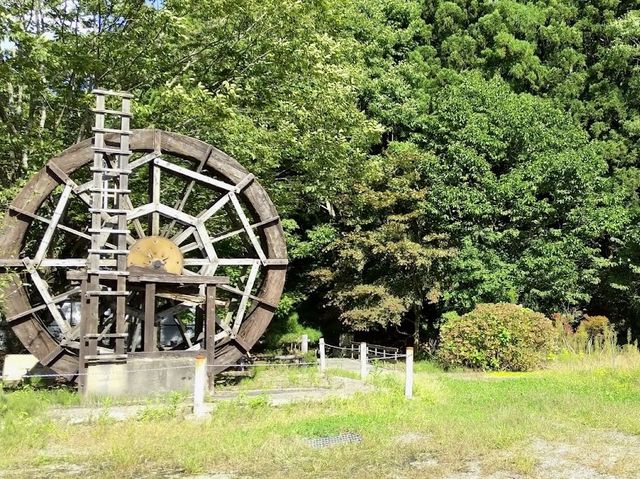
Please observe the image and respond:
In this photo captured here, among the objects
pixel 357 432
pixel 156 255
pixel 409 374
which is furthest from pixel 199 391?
pixel 156 255

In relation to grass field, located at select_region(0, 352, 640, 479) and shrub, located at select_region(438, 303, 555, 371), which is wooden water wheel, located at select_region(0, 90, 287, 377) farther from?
shrub, located at select_region(438, 303, 555, 371)

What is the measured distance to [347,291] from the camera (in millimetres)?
18172

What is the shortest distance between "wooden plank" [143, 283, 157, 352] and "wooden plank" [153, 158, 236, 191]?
2.24 metres

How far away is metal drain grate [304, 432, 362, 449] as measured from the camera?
23.0 ft

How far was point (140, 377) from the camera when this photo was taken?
33.7ft

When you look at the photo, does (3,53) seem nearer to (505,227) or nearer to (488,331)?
(488,331)

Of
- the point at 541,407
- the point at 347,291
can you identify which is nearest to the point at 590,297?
the point at 347,291

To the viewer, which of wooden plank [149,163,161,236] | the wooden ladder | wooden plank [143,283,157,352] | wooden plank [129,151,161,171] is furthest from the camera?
wooden plank [149,163,161,236]

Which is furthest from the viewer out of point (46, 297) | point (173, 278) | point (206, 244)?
point (206, 244)

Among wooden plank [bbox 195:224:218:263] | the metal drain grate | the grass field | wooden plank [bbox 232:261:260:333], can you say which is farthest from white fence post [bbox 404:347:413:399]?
wooden plank [bbox 195:224:218:263]

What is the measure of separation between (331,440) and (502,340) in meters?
8.09

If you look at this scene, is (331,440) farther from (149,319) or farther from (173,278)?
(173,278)

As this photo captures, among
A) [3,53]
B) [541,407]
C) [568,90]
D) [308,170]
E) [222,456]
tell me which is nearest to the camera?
[222,456]

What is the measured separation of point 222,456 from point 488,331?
9.14m
